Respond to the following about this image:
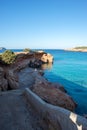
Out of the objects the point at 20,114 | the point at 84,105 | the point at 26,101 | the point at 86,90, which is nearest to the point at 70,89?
the point at 86,90

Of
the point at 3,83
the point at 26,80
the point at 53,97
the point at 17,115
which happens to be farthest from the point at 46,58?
the point at 17,115

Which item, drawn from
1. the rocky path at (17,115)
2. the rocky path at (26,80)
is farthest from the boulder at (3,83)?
the rocky path at (17,115)

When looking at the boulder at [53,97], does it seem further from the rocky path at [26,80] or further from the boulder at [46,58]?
the boulder at [46,58]

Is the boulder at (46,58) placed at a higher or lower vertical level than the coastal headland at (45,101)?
lower

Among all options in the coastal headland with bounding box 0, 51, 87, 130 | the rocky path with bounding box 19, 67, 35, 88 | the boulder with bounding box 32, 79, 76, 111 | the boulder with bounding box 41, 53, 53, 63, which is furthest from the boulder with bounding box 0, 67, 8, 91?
the boulder with bounding box 41, 53, 53, 63

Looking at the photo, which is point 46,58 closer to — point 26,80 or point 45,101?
point 26,80

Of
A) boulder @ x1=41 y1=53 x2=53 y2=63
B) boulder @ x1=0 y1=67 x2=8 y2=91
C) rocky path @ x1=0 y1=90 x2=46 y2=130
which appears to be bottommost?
boulder @ x1=41 y1=53 x2=53 y2=63

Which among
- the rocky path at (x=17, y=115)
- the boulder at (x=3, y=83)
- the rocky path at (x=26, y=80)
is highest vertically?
the boulder at (x=3, y=83)

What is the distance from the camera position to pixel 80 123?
8.05 metres

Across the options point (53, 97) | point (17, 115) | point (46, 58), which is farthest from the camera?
point (46, 58)

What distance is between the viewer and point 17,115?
43.1ft

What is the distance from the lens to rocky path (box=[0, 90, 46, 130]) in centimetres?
1157

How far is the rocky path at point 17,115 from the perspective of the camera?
38.0ft

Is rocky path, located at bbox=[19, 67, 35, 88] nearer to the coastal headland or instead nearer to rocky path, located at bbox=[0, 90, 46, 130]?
the coastal headland
